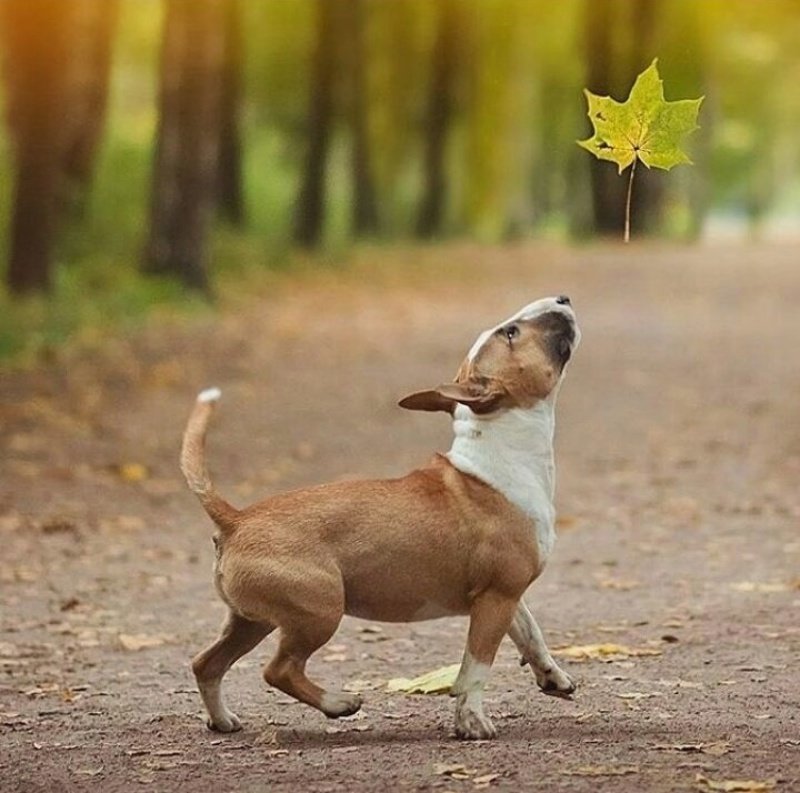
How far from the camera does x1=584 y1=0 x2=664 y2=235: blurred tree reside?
4294 cm

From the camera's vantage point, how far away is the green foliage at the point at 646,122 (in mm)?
5812

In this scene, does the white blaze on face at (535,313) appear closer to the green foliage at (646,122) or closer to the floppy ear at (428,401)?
the floppy ear at (428,401)

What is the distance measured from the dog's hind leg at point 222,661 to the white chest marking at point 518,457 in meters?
0.87

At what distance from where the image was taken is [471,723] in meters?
5.74

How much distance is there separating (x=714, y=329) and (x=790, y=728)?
1706 cm

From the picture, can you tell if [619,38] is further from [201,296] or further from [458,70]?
[201,296]

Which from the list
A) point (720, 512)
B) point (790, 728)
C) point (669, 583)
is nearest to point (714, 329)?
point (720, 512)

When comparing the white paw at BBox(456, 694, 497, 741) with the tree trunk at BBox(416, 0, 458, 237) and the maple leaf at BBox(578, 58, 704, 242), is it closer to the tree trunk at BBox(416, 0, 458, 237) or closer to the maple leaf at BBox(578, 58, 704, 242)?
the maple leaf at BBox(578, 58, 704, 242)

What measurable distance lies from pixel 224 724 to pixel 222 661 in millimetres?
203

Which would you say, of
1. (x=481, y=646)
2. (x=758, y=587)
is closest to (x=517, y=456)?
(x=481, y=646)

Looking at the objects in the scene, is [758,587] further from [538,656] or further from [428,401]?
[428,401]

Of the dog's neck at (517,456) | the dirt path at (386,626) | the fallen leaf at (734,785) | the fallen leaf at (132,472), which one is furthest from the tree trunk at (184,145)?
the fallen leaf at (734,785)

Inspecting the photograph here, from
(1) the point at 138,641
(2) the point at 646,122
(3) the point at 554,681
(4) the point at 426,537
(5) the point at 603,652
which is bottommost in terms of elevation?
(1) the point at 138,641

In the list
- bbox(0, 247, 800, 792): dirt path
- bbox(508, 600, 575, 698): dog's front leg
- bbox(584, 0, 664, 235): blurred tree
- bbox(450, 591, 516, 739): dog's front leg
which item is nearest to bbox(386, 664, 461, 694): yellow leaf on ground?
bbox(0, 247, 800, 792): dirt path
